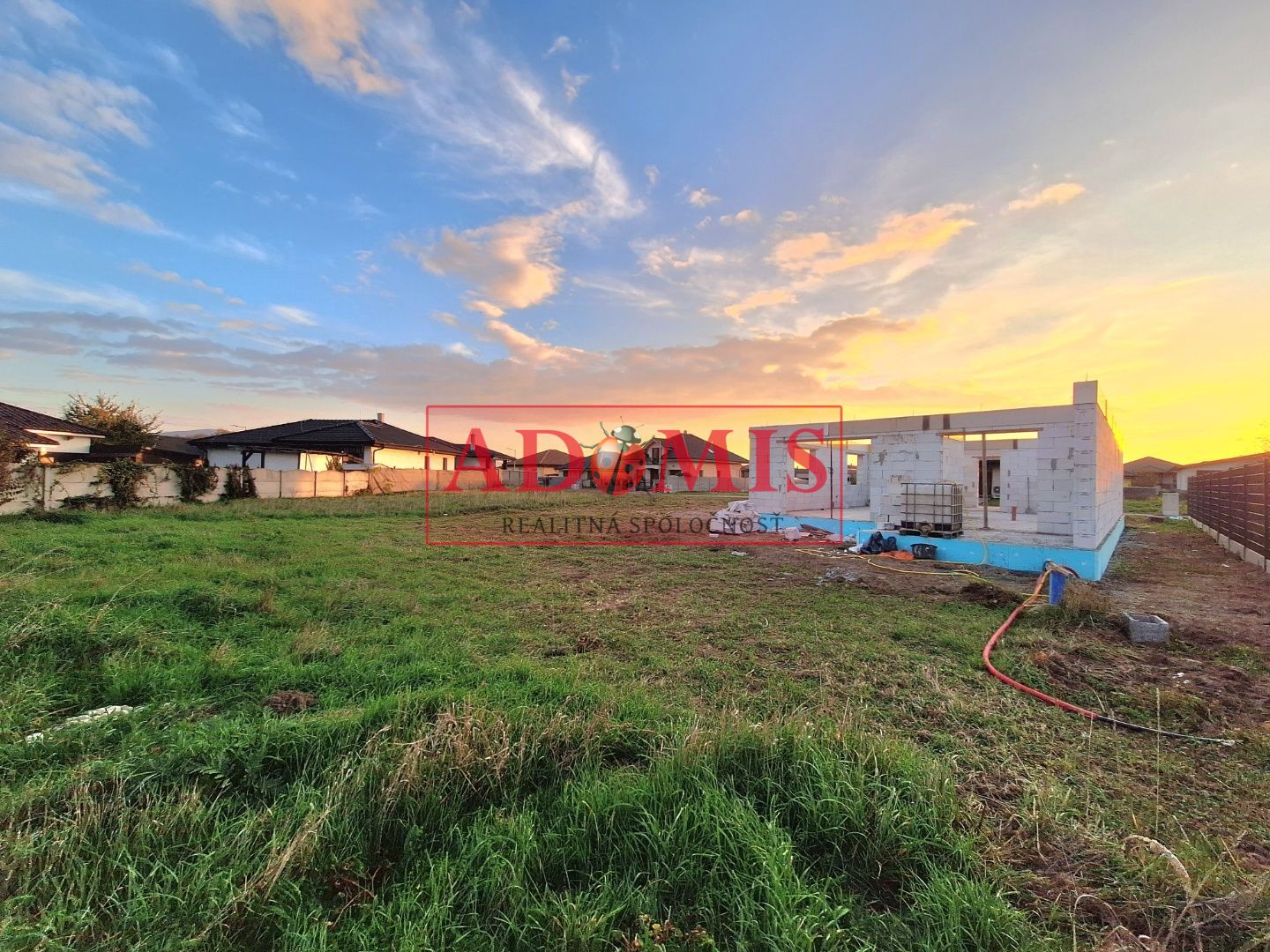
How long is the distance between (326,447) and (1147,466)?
6101cm

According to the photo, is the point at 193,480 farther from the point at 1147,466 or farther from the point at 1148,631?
the point at 1147,466

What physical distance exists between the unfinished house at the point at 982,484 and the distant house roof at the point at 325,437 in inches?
654

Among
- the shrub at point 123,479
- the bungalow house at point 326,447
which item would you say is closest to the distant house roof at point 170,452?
the bungalow house at point 326,447

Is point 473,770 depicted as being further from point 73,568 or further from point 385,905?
point 73,568

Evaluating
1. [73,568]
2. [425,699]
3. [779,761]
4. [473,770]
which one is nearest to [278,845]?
[473,770]

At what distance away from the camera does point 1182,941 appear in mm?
1521

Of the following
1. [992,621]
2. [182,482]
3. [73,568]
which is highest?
[182,482]

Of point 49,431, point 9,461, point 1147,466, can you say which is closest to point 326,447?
point 49,431

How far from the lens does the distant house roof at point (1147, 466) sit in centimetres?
3850

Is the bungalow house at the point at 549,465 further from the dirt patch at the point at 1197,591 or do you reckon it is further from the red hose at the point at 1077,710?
the red hose at the point at 1077,710

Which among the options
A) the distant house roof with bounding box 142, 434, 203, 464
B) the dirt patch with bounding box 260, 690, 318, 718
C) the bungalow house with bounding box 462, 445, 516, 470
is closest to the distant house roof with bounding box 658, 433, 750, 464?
the bungalow house with bounding box 462, 445, 516, 470

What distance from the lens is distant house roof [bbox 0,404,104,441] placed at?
15.5 meters

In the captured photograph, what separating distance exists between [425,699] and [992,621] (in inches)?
223

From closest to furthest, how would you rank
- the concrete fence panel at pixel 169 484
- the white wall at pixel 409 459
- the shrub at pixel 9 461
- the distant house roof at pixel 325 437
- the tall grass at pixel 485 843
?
the tall grass at pixel 485 843
the shrub at pixel 9 461
the concrete fence panel at pixel 169 484
the distant house roof at pixel 325 437
the white wall at pixel 409 459
